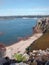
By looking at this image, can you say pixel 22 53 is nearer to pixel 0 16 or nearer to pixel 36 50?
pixel 36 50

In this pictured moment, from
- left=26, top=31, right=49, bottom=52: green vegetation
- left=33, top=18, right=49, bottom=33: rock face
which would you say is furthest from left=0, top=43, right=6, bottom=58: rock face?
left=33, top=18, right=49, bottom=33: rock face

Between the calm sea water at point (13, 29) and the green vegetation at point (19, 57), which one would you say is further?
the calm sea water at point (13, 29)

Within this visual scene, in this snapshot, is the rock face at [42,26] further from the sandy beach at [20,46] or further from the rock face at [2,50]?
the rock face at [2,50]

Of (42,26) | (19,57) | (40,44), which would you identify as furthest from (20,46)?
(42,26)

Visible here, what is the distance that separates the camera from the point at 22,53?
22.0 ft

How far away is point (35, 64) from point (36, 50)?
3.60 ft

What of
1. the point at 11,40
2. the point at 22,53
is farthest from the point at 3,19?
the point at 22,53

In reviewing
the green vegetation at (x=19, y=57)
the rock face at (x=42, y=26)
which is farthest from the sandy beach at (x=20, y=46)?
the rock face at (x=42, y=26)

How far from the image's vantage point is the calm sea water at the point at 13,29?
6.71 metres

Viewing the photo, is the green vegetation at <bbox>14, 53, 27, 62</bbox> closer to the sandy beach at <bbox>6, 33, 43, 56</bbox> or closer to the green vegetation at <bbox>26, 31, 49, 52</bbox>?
the sandy beach at <bbox>6, 33, 43, 56</bbox>

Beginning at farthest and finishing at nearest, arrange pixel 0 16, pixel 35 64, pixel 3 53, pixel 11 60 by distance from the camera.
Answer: pixel 0 16, pixel 3 53, pixel 11 60, pixel 35 64

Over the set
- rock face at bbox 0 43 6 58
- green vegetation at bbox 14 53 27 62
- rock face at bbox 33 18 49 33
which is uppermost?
rock face at bbox 33 18 49 33

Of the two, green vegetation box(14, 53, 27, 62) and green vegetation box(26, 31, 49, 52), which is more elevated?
green vegetation box(26, 31, 49, 52)

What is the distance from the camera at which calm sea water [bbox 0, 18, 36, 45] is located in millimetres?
6715
